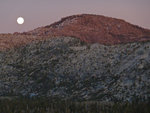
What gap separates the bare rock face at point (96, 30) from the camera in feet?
201

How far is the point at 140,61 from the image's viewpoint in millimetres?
26750

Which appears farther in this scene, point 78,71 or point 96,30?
point 96,30

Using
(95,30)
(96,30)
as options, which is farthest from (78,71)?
(96,30)

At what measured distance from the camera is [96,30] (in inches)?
2608

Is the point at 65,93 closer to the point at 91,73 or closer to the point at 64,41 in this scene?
the point at 91,73

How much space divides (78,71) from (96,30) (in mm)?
36885

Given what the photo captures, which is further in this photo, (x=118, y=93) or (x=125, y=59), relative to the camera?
(x=125, y=59)

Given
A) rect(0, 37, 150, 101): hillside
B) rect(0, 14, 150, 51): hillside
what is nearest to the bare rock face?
rect(0, 14, 150, 51): hillside

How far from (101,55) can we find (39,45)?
12.3 meters

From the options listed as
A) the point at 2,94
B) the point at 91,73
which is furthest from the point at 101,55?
the point at 2,94

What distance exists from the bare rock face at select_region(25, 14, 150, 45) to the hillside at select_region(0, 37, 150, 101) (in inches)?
825

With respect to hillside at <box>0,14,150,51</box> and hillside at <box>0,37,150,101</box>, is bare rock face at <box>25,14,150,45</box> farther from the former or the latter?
hillside at <box>0,37,150,101</box>

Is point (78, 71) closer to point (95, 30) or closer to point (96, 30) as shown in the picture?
point (95, 30)

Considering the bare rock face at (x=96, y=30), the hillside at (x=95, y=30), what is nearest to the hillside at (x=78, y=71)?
the hillside at (x=95, y=30)
